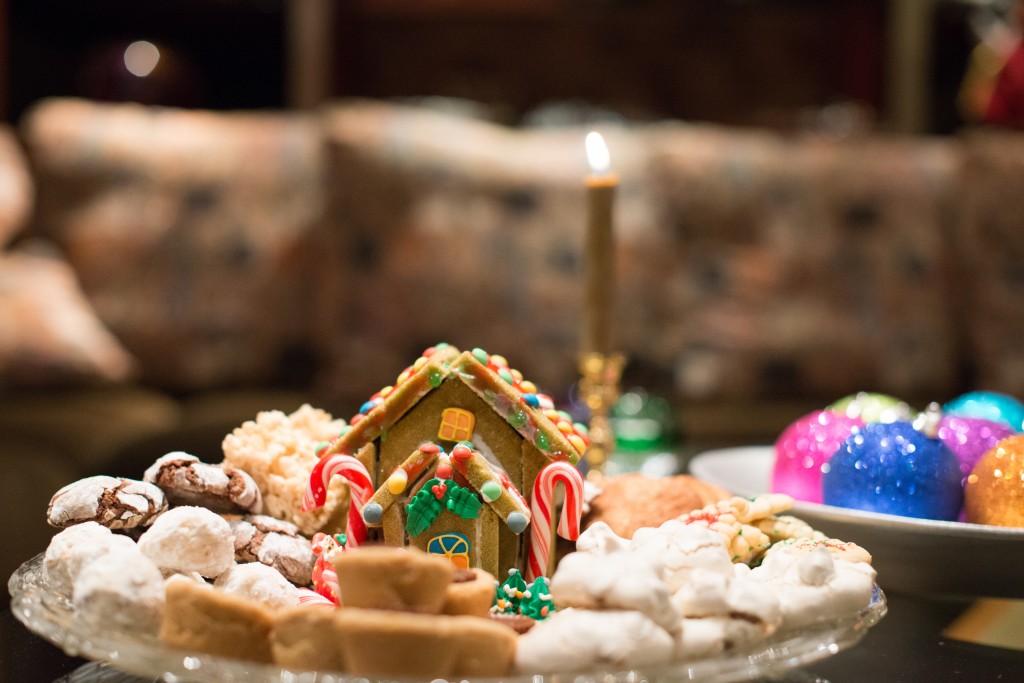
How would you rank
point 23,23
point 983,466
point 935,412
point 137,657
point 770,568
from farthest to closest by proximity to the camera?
point 23,23
point 935,412
point 983,466
point 770,568
point 137,657

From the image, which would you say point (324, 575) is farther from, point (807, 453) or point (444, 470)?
point (807, 453)

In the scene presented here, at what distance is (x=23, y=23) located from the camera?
2889 millimetres

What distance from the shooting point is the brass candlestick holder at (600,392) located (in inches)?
43.4

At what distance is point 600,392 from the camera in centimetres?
114

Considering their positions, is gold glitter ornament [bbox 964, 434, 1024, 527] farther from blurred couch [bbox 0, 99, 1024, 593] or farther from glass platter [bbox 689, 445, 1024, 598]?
blurred couch [bbox 0, 99, 1024, 593]

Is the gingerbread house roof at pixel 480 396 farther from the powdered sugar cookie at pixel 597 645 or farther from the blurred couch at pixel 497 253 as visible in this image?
the blurred couch at pixel 497 253

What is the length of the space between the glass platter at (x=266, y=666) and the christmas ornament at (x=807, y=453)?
34 centimetres

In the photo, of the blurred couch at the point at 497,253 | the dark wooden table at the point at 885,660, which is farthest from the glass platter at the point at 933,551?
the blurred couch at the point at 497,253

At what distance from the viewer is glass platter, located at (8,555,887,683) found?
1.56 ft

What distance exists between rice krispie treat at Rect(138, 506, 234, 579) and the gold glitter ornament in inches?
22.4

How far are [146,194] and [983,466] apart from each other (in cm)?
183

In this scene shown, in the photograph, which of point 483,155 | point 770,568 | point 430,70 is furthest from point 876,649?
point 430,70

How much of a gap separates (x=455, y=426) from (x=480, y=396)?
1.0 inches

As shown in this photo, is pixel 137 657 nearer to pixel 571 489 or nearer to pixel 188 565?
pixel 188 565
